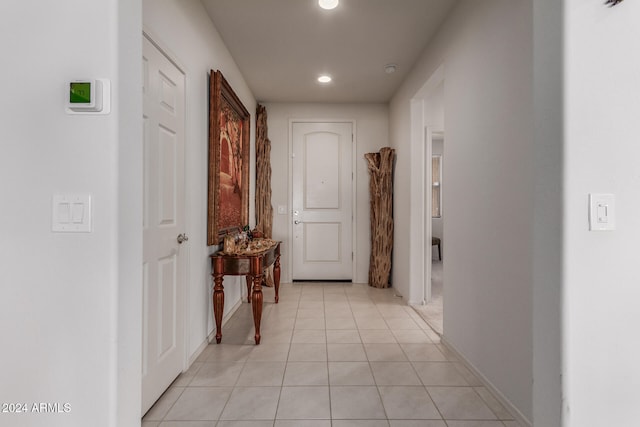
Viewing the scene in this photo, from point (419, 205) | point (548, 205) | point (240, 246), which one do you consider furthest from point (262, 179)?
point (548, 205)

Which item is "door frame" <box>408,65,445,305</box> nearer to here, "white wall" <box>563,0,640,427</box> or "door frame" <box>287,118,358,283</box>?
"door frame" <box>287,118,358,283</box>

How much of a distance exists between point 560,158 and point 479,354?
1.50m

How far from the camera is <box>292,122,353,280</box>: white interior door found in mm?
4750

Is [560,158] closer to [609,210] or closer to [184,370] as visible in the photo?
[609,210]

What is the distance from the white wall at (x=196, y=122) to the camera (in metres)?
2.07

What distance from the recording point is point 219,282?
2.58m

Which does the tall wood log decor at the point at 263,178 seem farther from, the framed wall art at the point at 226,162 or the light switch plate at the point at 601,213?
the light switch plate at the point at 601,213

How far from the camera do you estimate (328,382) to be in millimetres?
2041

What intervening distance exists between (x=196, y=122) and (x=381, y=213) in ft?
8.81

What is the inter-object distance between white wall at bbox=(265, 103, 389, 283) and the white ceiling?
532 mm
